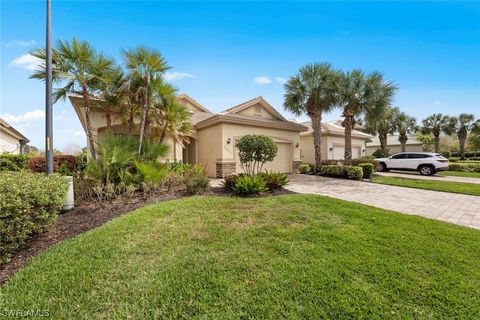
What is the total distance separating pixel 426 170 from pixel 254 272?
63.3 feet

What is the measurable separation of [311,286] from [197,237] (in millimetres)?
2201

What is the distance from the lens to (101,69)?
28.5 ft

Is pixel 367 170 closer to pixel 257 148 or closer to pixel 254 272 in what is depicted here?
pixel 257 148

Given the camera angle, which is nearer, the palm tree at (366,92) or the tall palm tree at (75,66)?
the tall palm tree at (75,66)

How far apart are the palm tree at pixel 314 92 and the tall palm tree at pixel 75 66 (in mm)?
11489

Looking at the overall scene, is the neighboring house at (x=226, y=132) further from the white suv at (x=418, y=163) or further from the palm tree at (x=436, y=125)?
the palm tree at (x=436, y=125)

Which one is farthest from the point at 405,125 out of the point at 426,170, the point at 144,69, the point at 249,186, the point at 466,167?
the point at 144,69

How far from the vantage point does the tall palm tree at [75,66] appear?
25.6 feet

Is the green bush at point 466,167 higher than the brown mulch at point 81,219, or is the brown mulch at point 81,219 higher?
the green bush at point 466,167

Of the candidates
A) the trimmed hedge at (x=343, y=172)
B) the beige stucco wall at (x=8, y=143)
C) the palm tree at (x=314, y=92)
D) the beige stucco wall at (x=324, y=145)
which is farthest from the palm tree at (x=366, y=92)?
the beige stucco wall at (x=8, y=143)

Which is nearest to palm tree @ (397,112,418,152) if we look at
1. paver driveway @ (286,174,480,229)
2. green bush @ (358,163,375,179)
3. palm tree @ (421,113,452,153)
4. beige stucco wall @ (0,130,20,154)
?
palm tree @ (421,113,452,153)

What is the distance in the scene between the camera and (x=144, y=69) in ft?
29.8

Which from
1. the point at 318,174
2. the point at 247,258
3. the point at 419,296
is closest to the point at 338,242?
the point at 419,296

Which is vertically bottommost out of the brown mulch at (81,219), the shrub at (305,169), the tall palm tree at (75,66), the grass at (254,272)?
the grass at (254,272)
